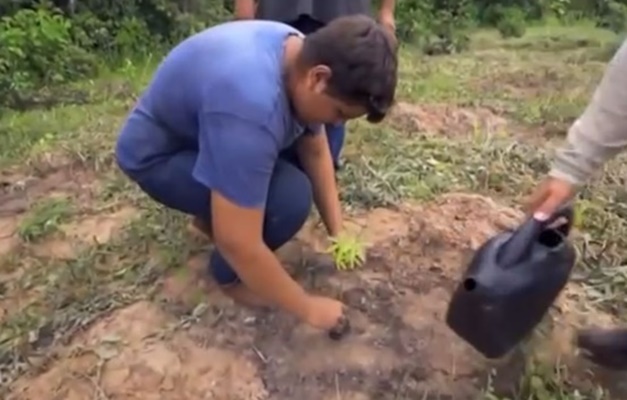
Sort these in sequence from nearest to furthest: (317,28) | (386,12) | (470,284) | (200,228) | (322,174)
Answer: (470,284) < (322,174) < (200,228) < (317,28) < (386,12)

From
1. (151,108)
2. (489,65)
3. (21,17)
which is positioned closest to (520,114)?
(489,65)

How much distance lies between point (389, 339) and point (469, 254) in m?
0.45

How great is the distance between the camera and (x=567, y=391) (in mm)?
3078

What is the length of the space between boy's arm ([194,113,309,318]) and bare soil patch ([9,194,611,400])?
1.08ft

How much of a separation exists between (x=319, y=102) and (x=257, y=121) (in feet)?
0.48

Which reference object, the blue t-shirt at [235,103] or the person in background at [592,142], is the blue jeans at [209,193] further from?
the person in background at [592,142]

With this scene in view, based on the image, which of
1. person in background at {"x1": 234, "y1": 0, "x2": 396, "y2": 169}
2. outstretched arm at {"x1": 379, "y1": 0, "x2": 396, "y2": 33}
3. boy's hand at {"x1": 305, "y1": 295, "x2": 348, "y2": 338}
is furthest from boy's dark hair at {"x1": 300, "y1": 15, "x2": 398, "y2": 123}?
outstretched arm at {"x1": 379, "y1": 0, "x2": 396, "y2": 33}

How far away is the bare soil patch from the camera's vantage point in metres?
3.07

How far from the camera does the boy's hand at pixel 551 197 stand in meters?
2.78

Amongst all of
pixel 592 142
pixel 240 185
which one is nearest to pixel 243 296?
pixel 240 185

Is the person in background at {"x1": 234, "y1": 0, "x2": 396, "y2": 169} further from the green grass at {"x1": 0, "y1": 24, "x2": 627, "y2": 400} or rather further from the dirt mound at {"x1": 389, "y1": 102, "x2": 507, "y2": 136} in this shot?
the dirt mound at {"x1": 389, "y1": 102, "x2": 507, "y2": 136}

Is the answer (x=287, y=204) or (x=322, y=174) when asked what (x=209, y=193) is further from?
(x=322, y=174)

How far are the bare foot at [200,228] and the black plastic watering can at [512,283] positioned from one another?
84 centimetres

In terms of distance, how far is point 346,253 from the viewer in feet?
11.0
